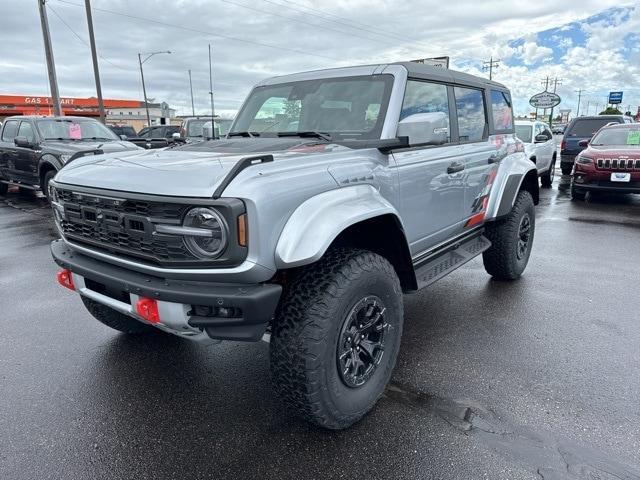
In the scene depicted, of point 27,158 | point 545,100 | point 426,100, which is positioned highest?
point 545,100

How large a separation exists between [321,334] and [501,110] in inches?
145

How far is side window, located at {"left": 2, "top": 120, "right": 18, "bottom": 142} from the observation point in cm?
1038

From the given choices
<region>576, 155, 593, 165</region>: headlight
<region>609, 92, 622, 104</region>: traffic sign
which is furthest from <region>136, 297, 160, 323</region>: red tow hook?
<region>609, 92, 622, 104</region>: traffic sign

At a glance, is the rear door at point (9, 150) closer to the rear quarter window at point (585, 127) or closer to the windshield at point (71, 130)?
the windshield at point (71, 130)

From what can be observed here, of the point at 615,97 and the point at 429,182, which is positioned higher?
the point at 615,97

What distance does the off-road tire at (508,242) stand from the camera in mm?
4555

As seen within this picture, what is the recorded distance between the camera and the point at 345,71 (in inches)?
136

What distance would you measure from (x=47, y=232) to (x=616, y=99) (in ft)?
206

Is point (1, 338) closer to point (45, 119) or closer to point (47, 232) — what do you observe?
point (47, 232)

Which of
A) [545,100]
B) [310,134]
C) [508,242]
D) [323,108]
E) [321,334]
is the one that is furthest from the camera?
[545,100]

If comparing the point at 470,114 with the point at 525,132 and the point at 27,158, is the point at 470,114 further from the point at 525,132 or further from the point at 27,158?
the point at 27,158

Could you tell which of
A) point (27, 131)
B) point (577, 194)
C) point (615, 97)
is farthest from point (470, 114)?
point (615, 97)

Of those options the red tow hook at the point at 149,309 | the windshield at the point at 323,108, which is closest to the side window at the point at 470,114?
the windshield at the point at 323,108

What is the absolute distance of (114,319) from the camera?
3418 millimetres
